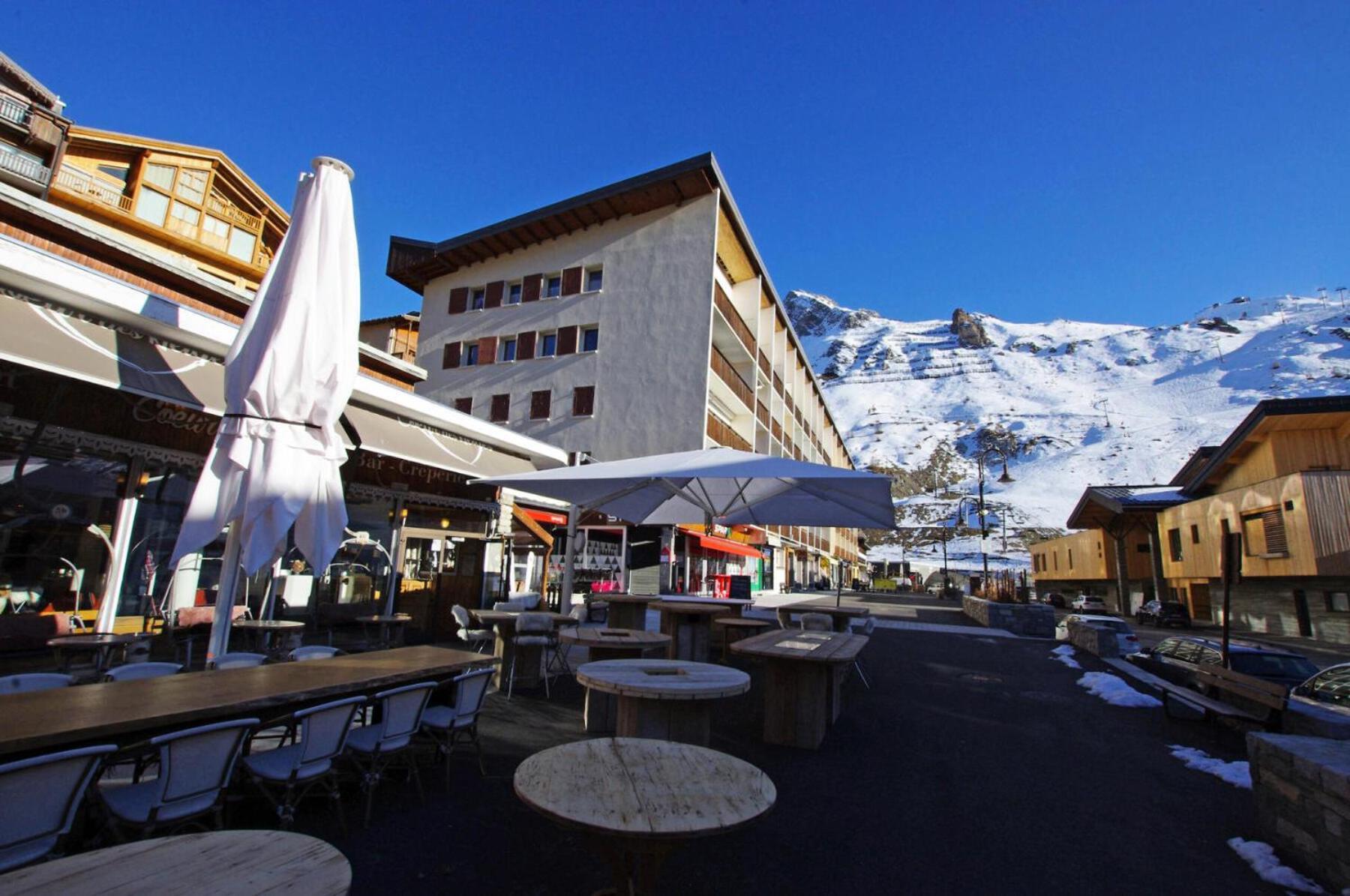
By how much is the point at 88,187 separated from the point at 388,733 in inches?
1196

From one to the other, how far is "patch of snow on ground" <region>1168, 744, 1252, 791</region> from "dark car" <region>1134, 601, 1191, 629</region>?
2321 centimetres

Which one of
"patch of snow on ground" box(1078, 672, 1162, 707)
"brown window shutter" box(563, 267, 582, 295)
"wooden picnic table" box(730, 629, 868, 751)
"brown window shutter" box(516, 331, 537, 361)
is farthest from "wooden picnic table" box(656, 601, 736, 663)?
"brown window shutter" box(563, 267, 582, 295)

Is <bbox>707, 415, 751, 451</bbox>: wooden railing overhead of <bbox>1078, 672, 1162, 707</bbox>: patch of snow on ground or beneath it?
overhead

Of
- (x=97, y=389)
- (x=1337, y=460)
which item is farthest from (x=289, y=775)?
(x=1337, y=460)

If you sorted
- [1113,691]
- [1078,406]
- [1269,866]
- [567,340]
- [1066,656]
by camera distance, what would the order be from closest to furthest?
1. [1269,866]
2. [1113,691]
3. [1066,656]
4. [567,340]
5. [1078,406]

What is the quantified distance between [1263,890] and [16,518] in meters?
11.6

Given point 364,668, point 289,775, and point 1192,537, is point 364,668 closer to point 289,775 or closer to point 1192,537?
point 289,775

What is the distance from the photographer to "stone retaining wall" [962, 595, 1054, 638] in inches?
708

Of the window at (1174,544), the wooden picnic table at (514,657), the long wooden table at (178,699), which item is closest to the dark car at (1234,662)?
the wooden picnic table at (514,657)

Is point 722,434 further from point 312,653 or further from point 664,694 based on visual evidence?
point 664,694

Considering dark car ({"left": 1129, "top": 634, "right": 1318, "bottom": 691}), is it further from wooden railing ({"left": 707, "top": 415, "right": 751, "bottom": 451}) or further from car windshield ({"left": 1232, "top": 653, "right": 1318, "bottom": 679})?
wooden railing ({"left": 707, "top": 415, "right": 751, "bottom": 451})

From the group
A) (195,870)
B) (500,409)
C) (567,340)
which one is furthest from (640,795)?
(500,409)

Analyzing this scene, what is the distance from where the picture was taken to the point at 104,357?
5969mm

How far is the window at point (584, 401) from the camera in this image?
77.3ft
